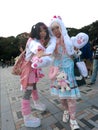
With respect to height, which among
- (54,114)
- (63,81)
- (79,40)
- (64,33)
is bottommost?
(54,114)

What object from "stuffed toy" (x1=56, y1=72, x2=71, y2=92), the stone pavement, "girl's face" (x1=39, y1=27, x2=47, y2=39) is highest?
"girl's face" (x1=39, y1=27, x2=47, y2=39)

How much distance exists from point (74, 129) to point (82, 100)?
1.61 m

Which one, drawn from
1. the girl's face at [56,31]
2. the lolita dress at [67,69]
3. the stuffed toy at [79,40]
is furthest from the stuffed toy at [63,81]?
the girl's face at [56,31]

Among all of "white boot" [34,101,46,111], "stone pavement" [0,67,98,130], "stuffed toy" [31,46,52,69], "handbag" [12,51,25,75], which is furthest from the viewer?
"white boot" [34,101,46,111]

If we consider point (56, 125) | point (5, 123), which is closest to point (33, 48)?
point (56, 125)

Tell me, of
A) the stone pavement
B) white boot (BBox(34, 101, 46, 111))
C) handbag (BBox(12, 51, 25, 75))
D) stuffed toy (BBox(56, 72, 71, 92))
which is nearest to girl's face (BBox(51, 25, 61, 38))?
stuffed toy (BBox(56, 72, 71, 92))

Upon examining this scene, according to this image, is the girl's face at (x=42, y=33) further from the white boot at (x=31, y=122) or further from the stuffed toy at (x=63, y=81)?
the white boot at (x=31, y=122)

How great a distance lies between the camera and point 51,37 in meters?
3.78

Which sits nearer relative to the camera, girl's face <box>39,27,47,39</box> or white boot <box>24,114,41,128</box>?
girl's face <box>39,27,47,39</box>

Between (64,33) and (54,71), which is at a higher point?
(64,33)

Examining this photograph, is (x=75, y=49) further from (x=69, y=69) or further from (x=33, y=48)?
(x=33, y=48)

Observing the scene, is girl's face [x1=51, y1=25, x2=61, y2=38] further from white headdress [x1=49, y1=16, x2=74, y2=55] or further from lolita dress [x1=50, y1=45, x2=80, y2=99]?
lolita dress [x1=50, y1=45, x2=80, y2=99]

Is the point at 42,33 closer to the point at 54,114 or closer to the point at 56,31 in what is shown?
the point at 56,31

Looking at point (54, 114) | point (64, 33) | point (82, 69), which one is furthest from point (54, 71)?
point (54, 114)
